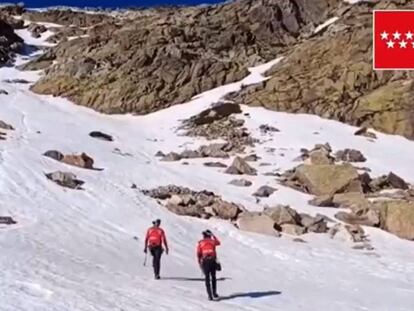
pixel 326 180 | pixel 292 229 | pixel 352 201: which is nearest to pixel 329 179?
pixel 326 180

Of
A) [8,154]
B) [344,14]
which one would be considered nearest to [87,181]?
[8,154]

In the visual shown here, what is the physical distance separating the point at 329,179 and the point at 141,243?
41.7 feet

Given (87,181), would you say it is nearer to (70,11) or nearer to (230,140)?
(230,140)

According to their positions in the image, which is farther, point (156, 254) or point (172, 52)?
point (172, 52)

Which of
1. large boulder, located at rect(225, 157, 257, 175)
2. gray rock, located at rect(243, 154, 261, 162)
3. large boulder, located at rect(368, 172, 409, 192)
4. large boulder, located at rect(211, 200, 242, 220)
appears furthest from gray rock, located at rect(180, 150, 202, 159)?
large boulder, located at rect(211, 200, 242, 220)

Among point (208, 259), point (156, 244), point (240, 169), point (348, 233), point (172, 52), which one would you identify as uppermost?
point (172, 52)

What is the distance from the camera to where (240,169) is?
127 feet

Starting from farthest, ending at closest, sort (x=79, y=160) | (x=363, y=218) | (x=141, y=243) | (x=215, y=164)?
(x=215, y=164), (x=79, y=160), (x=363, y=218), (x=141, y=243)

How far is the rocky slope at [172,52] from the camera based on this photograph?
58.6m

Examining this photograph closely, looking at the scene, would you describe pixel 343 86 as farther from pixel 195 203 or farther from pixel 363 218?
pixel 195 203

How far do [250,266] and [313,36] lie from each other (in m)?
44.4

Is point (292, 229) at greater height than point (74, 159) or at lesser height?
lesser

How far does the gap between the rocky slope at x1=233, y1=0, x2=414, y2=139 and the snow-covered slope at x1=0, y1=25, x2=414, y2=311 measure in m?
2.01

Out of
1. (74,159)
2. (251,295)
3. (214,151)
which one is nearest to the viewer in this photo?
(251,295)
